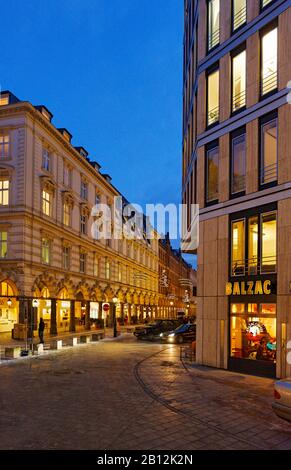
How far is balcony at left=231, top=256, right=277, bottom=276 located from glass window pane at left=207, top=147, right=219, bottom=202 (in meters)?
3.46

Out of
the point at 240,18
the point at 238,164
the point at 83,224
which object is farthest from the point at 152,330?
the point at 240,18

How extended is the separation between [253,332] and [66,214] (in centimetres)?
2894

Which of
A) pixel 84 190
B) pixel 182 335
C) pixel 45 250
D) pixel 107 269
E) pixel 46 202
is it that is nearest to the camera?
pixel 182 335

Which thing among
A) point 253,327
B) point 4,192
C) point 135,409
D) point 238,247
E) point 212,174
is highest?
point 4,192

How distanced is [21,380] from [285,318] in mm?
9507

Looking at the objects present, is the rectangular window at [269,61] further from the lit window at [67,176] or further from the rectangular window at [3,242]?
the lit window at [67,176]

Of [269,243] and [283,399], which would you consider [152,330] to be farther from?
[283,399]

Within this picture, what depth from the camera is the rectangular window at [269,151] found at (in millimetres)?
17156

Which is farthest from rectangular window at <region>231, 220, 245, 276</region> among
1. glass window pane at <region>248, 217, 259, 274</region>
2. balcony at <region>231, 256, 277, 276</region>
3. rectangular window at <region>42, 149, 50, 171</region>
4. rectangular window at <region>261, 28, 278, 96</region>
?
rectangular window at <region>42, 149, 50, 171</region>

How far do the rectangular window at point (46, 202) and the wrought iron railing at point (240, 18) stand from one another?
22.5 m

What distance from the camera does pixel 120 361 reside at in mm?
21266

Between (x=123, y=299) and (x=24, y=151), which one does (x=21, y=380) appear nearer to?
(x=24, y=151)

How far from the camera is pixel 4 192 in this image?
34906mm

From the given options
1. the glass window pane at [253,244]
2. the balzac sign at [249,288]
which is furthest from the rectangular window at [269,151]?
the balzac sign at [249,288]
